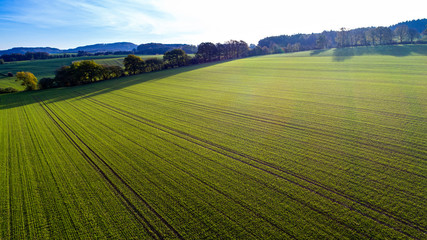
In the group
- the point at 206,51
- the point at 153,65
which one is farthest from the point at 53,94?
the point at 206,51

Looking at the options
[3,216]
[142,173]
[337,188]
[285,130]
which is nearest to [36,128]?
[3,216]

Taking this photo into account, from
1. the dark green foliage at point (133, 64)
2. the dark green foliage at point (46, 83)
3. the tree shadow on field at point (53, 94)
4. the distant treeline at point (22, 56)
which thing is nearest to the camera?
the tree shadow on field at point (53, 94)

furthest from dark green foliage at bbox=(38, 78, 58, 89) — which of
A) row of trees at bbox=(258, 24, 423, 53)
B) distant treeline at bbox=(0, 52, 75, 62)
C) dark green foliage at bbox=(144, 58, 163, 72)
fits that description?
row of trees at bbox=(258, 24, 423, 53)

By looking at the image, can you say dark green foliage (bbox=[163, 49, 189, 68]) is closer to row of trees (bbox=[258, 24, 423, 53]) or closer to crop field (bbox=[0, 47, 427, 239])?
crop field (bbox=[0, 47, 427, 239])

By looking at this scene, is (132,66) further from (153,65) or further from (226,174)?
(226,174)

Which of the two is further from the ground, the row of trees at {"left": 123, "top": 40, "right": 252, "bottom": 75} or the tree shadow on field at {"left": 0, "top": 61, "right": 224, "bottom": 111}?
the row of trees at {"left": 123, "top": 40, "right": 252, "bottom": 75}

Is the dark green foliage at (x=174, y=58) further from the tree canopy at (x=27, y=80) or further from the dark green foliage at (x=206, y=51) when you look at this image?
the tree canopy at (x=27, y=80)

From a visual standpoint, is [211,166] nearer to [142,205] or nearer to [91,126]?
[142,205]

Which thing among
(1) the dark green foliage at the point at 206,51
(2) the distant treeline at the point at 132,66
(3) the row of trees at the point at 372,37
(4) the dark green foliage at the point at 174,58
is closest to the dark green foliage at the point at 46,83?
(2) the distant treeline at the point at 132,66
